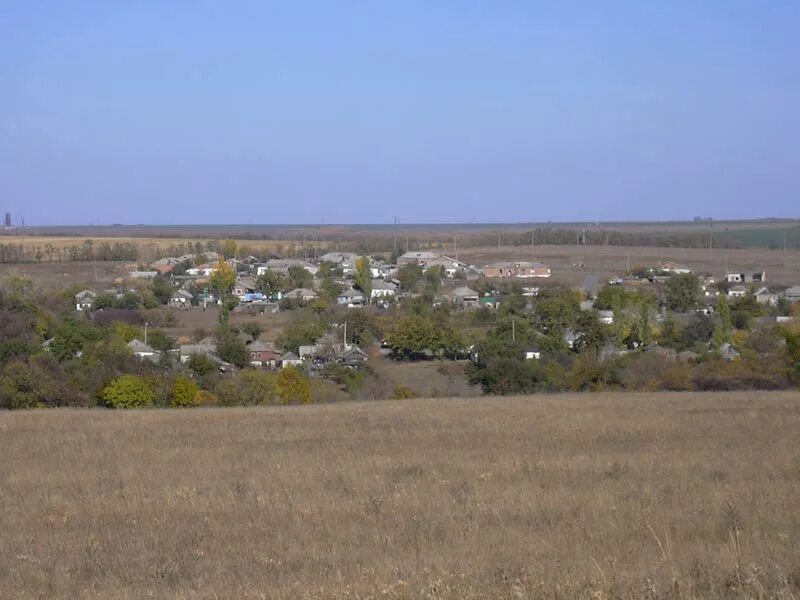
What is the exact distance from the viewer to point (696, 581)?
18.6ft

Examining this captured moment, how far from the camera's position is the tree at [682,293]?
6125 centimetres

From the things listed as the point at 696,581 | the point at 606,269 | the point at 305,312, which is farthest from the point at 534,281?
the point at 696,581

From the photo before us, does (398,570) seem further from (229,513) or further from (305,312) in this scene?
(305,312)

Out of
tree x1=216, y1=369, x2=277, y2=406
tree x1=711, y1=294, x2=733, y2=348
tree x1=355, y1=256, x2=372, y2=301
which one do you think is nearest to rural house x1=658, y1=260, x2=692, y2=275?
tree x1=355, y1=256, x2=372, y2=301

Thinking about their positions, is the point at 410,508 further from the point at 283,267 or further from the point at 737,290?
the point at 283,267

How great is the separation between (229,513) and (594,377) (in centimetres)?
2318

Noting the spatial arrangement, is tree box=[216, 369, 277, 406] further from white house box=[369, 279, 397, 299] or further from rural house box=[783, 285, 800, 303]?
white house box=[369, 279, 397, 299]

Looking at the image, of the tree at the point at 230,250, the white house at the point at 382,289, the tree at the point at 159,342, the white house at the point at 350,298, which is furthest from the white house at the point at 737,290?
the tree at the point at 230,250

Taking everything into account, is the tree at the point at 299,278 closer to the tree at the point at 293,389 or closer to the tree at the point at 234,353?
the tree at the point at 234,353

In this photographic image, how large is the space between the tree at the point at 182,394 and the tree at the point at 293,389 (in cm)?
272

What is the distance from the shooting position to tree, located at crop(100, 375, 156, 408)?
27.2 m

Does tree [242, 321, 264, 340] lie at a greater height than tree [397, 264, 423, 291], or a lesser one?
lesser

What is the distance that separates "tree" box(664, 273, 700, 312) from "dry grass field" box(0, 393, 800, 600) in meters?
45.0

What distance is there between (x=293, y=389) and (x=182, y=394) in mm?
3769
